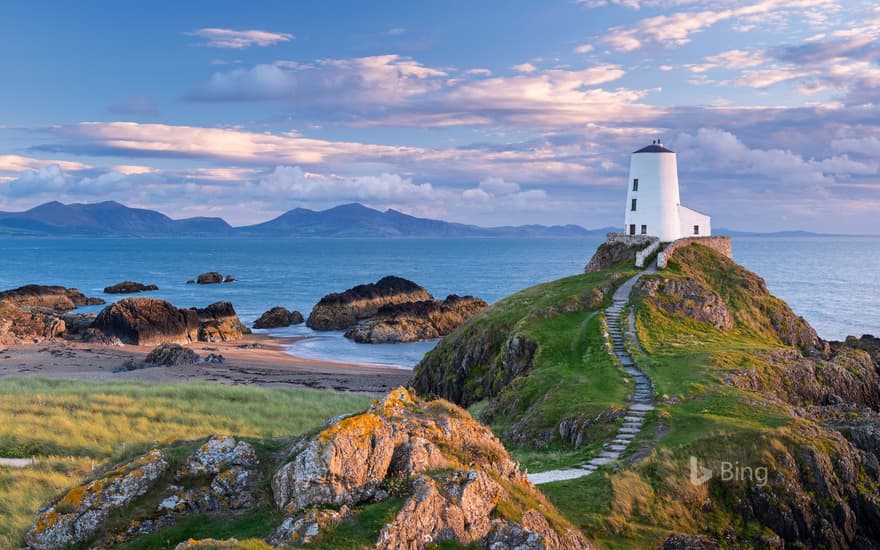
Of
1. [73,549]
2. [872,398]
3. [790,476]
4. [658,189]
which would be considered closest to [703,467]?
[790,476]

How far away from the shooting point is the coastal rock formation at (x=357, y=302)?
90875mm

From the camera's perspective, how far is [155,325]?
77.6 metres

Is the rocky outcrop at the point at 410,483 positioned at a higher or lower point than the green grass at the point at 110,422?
higher

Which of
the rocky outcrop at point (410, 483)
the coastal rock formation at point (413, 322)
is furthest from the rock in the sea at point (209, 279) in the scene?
the rocky outcrop at point (410, 483)

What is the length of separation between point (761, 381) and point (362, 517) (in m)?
23.8

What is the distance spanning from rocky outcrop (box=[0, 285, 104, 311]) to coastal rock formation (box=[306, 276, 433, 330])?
43.2m

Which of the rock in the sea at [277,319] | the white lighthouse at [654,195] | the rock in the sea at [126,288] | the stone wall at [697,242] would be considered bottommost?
the rock in the sea at [277,319]

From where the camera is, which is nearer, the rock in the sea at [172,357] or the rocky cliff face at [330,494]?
the rocky cliff face at [330,494]

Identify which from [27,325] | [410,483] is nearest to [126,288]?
[27,325]

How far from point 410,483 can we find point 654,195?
153 ft

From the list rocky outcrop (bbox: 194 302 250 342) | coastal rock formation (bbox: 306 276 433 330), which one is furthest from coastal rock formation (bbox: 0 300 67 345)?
coastal rock formation (bbox: 306 276 433 330)

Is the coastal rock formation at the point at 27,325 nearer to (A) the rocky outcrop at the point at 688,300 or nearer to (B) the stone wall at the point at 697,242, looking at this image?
(B) the stone wall at the point at 697,242

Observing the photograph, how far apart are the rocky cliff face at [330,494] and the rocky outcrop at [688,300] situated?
29.6 meters

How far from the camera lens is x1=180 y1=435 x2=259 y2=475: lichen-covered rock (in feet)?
43.0
